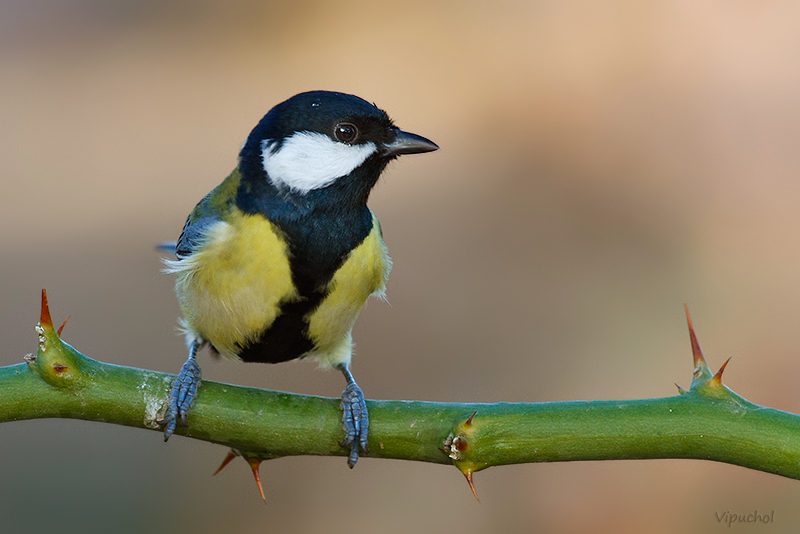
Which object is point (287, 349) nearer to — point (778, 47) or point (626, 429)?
point (626, 429)

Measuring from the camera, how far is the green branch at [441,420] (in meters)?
1.82

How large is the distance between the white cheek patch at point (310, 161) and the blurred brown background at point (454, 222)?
7.91 feet

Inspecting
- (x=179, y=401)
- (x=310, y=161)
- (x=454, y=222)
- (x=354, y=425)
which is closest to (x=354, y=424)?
(x=354, y=425)

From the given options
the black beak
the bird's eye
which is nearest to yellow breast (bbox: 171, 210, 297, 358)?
the bird's eye

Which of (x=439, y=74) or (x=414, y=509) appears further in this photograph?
(x=439, y=74)

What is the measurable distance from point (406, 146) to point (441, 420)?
3.40 feet

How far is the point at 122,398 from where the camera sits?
2047mm

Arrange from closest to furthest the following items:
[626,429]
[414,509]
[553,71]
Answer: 1. [626,429]
2. [414,509]
3. [553,71]

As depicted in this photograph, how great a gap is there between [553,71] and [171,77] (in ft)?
9.61

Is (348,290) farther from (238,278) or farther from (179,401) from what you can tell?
(179,401)

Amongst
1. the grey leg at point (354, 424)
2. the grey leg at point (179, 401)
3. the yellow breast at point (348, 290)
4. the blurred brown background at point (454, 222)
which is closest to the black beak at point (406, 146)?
the yellow breast at point (348, 290)

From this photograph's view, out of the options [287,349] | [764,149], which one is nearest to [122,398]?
[287,349]

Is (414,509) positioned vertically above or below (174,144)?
below

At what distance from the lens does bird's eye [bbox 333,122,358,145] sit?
8.61 feet
